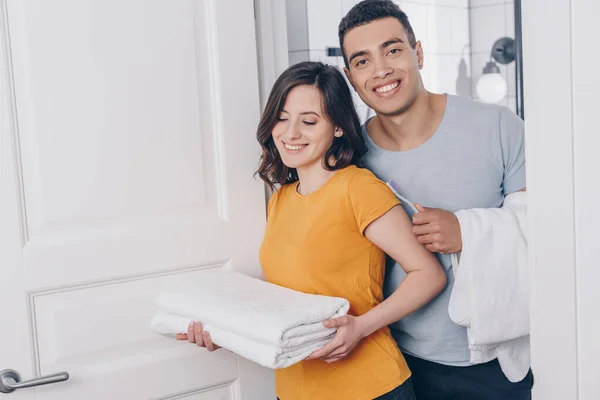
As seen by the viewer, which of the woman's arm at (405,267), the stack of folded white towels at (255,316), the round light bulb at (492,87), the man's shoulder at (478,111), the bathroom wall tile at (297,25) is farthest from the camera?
the round light bulb at (492,87)

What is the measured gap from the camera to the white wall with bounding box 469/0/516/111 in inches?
104

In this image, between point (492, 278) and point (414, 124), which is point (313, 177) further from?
point (492, 278)

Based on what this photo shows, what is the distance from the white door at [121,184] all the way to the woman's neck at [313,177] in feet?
0.48

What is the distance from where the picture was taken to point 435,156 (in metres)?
1.31

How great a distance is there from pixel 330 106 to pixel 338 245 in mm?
267

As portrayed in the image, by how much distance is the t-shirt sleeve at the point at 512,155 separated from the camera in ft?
4.22

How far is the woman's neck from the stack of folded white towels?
0.68 feet

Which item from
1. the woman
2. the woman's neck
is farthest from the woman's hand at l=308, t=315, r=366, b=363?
the woman's neck

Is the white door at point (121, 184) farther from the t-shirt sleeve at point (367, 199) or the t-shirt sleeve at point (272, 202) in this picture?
the t-shirt sleeve at point (367, 199)

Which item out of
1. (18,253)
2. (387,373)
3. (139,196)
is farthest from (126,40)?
(387,373)

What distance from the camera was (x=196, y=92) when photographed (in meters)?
1.29

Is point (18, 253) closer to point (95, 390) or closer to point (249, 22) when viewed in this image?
point (95, 390)

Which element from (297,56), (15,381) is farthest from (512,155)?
(15,381)

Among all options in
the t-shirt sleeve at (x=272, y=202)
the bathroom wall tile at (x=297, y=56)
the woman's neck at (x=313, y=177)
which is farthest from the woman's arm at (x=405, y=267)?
the bathroom wall tile at (x=297, y=56)
